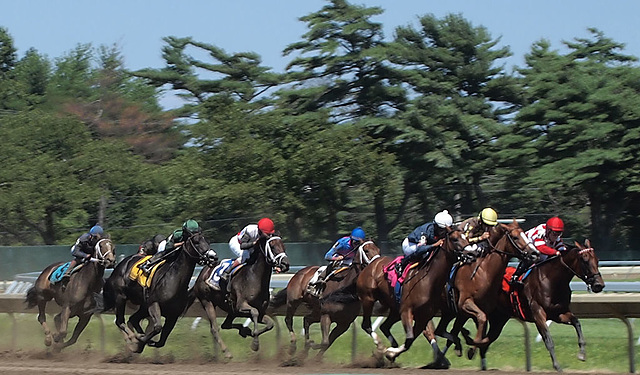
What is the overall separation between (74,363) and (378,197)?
780 inches

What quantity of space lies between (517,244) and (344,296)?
2.83 m

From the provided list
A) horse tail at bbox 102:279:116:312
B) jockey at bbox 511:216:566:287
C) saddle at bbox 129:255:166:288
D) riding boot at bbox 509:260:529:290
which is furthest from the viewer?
horse tail at bbox 102:279:116:312

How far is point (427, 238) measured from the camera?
11336 mm

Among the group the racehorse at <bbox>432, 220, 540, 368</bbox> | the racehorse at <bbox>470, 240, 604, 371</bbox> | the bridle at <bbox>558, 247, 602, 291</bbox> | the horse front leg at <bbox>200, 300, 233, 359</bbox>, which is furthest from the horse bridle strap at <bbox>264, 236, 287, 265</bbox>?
the bridle at <bbox>558, 247, 602, 291</bbox>

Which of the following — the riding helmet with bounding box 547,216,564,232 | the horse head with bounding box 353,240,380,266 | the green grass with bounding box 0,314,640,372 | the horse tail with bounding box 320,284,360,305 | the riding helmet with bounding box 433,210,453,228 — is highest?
the riding helmet with bounding box 433,210,453,228

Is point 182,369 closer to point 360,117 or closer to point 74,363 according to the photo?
point 74,363

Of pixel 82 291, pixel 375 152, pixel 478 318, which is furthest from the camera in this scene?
pixel 375 152

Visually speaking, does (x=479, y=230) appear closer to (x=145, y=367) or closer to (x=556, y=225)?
(x=556, y=225)

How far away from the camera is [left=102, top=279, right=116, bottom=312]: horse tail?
13547mm

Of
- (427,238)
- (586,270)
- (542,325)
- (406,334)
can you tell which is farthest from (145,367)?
(586,270)

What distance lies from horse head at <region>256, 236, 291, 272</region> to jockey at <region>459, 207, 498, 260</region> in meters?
2.33

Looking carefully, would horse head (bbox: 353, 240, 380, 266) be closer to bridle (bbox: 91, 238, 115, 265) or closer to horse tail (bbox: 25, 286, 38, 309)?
bridle (bbox: 91, 238, 115, 265)

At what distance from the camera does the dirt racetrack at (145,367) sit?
10828mm

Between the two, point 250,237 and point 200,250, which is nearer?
point 200,250
